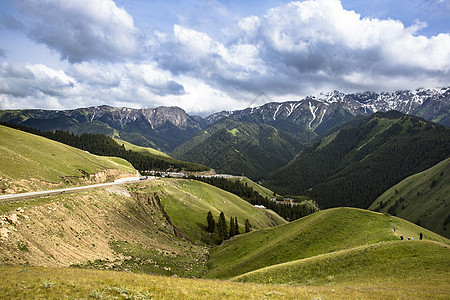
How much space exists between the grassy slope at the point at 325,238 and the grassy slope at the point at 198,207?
25938 mm

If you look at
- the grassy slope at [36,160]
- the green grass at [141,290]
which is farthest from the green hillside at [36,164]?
the green grass at [141,290]

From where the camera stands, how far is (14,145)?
89812mm

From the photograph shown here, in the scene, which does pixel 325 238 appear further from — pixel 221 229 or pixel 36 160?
pixel 36 160

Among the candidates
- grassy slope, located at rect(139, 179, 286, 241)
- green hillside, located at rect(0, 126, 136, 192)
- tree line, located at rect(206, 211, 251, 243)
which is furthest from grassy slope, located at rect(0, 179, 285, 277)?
green hillside, located at rect(0, 126, 136, 192)

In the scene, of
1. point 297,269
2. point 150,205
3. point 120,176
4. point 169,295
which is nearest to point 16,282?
point 169,295

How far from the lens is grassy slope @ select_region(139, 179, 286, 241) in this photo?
300 ft

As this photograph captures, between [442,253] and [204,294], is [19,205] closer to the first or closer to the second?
[204,294]

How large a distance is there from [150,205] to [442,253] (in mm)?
79314

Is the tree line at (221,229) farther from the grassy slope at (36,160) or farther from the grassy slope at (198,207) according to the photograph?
the grassy slope at (36,160)

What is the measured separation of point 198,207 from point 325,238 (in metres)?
63.5

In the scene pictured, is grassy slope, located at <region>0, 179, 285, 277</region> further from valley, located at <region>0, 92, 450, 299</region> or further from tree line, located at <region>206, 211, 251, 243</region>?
tree line, located at <region>206, 211, 251, 243</region>

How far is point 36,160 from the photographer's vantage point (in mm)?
86062

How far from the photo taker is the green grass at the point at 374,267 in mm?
28406

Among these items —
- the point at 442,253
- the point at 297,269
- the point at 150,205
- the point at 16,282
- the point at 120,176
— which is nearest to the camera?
the point at 16,282
